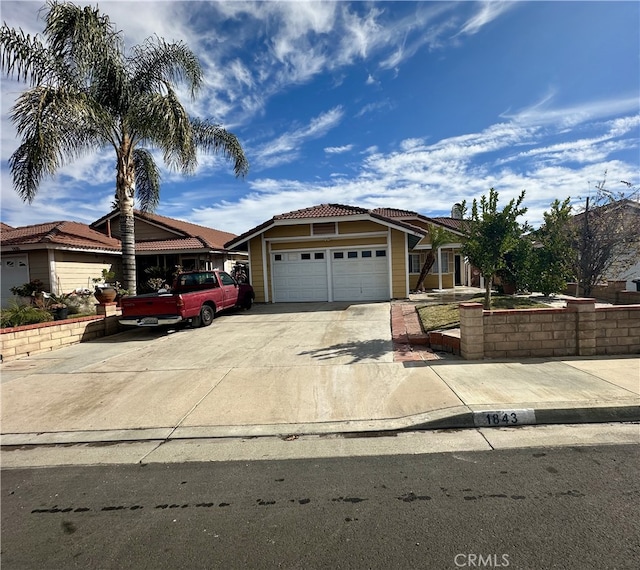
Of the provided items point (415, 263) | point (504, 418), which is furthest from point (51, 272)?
point (415, 263)

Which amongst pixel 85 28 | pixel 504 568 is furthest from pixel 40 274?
pixel 504 568

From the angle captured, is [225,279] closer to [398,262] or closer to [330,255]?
[330,255]

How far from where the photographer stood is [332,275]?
16.1m

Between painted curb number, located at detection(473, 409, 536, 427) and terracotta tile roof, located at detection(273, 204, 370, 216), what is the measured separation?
11.7m

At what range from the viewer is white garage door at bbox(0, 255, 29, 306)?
50.6ft

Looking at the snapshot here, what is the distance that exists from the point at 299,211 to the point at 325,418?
1385 cm

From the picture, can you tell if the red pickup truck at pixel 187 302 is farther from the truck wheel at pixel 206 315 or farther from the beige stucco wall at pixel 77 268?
the beige stucco wall at pixel 77 268

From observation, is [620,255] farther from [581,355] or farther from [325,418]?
[325,418]

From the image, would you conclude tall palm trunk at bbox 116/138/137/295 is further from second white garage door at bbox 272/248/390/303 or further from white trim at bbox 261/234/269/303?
second white garage door at bbox 272/248/390/303

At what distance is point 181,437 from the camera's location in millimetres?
4438

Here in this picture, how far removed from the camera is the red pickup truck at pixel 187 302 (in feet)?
32.8

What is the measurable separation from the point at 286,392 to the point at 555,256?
30.5ft

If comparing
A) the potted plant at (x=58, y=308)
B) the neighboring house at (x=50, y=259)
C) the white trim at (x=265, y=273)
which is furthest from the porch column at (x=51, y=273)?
the white trim at (x=265, y=273)

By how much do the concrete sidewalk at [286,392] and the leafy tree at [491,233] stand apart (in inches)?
122
